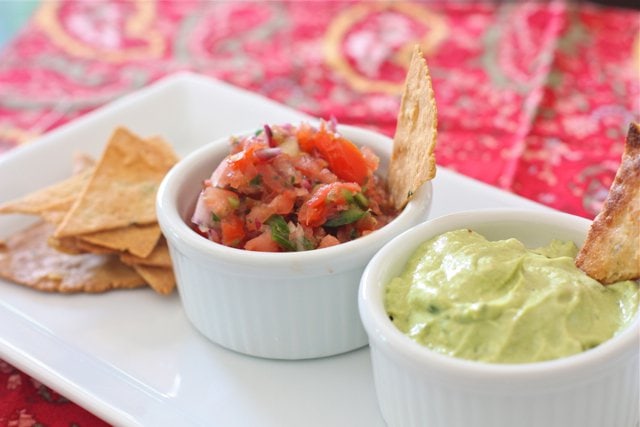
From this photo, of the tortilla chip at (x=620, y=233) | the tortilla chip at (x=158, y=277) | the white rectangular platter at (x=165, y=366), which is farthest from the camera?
the tortilla chip at (x=158, y=277)

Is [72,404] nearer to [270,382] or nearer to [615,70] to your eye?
[270,382]

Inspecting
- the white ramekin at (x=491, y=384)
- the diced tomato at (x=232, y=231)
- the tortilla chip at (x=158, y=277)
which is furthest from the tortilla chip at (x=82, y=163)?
the white ramekin at (x=491, y=384)

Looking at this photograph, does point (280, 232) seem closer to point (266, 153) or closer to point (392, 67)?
point (266, 153)

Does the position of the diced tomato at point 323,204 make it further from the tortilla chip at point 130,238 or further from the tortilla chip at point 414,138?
the tortilla chip at point 130,238

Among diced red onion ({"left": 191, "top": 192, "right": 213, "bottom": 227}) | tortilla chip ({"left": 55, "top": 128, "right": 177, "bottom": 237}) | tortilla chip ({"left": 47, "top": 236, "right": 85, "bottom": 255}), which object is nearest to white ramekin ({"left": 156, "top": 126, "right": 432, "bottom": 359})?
diced red onion ({"left": 191, "top": 192, "right": 213, "bottom": 227})

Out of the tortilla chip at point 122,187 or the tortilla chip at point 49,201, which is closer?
the tortilla chip at point 122,187

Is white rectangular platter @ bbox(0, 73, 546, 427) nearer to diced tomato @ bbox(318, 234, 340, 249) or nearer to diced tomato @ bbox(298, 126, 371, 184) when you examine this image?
diced tomato @ bbox(318, 234, 340, 249)
